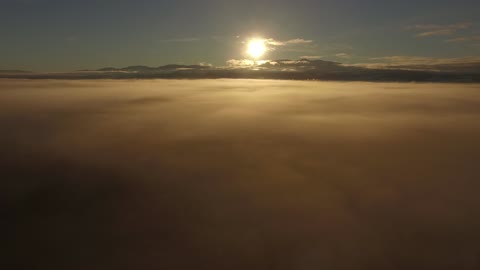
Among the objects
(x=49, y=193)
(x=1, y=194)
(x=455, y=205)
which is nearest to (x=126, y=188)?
(x=49, y=193)

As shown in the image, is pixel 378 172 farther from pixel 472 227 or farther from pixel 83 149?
pixel 83 149

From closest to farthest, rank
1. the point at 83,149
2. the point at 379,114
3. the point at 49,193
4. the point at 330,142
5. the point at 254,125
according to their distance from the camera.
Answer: the point at 49,193 < the point at 83,149 < the point at 330,142 < the point at 254,125 < the point at 379,114

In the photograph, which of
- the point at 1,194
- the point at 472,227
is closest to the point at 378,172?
the point at 472,227

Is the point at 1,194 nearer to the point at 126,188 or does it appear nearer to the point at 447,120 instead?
the point at 126,188

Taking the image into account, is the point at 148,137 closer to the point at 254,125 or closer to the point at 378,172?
the point at 254,125

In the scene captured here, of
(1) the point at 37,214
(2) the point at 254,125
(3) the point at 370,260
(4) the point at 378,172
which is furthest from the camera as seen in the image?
(2) the point at 254,125

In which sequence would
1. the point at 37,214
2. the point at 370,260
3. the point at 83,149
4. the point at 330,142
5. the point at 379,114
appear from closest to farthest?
the point at 370,260 < the point at 37,214 < the point at 83,149 < the point at 330,142 < the point at 379,114

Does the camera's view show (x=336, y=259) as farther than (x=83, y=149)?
No

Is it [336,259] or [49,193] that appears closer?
[336,259]

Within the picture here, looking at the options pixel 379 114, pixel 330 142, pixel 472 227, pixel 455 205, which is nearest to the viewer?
pixel 472 227
